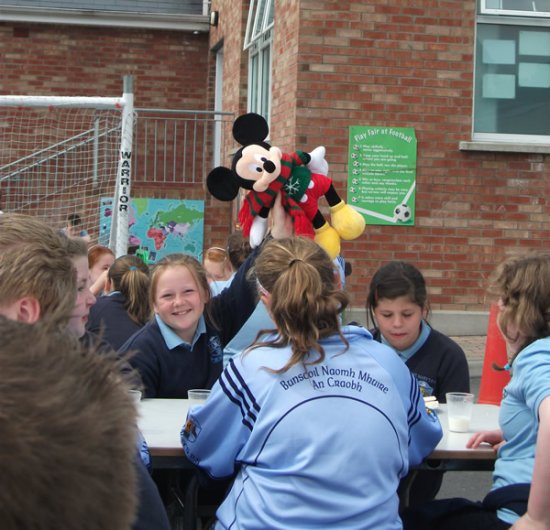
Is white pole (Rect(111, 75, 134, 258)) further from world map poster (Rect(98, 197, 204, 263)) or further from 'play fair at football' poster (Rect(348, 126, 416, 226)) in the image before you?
world map poster (Rect(98, 197, 204, 263))

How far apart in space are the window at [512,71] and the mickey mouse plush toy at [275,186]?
5463 mm

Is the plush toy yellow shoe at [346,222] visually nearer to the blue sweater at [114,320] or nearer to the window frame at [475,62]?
the blue sweater at [114,320]

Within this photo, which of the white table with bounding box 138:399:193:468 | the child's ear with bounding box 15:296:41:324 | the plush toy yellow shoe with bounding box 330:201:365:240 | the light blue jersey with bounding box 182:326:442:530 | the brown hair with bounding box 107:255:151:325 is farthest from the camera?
the brown hair with bounding box 107:255:151:325

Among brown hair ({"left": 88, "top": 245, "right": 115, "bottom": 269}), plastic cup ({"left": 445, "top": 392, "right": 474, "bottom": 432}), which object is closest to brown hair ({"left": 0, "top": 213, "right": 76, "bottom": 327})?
plastic cup ({"left": 445, "top": 392, "right": 474, "bottom": 432})

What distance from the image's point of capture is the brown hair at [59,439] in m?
0.81

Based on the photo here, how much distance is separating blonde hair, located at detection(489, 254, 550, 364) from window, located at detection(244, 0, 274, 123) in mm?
8635

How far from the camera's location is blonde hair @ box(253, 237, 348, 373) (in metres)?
2.90

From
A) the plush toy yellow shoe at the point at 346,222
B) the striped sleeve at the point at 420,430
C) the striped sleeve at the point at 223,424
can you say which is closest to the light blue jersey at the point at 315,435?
the striped sleeve at the point at 223,424

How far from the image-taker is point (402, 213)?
1002 centimetres

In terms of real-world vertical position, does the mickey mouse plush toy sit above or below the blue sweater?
above

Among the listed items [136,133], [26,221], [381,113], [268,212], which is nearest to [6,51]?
[136,133]

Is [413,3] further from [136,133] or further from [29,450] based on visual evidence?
[29,450]

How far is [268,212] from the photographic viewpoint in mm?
4949

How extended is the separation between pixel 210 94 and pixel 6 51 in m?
3.36
